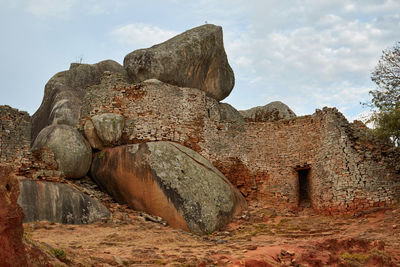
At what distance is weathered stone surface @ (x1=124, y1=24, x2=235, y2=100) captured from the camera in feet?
63.3

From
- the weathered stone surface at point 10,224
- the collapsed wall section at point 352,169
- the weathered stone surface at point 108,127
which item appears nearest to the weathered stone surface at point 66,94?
the weathered stone surface at point 108,127

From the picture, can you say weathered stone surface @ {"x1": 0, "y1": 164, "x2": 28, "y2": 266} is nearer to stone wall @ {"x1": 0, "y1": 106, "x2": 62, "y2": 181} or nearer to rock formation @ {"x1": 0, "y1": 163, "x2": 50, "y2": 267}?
rock formation @ {"x1": 0, "y1": 163, "x2": 50, "y2": 267}

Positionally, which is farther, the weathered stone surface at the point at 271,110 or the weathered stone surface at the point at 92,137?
the weathered stone surface at the point at 271,110

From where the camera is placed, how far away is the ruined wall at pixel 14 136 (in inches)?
527

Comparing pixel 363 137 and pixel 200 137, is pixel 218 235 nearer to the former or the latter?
pixel 200 137

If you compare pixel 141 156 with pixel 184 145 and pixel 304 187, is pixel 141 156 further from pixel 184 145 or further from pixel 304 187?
pixel 304 187

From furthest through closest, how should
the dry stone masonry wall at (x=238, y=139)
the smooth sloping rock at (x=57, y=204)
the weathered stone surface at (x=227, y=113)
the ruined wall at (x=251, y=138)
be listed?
1. the weathered stone surface at (x=227, y=113)
2. the ruined wall at (x=251, y=138)
3. the dry stone masonry wall at (x=238, y=139)
4. the smooth sloping rock at (x=57, y=204)

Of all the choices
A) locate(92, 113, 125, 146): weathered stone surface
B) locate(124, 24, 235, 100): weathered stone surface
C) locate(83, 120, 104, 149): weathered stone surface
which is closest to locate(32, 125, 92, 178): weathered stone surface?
locate(83, 120, 104, 149): weathered stone surface

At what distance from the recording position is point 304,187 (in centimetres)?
1720

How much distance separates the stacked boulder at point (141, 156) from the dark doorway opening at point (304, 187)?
266 cm

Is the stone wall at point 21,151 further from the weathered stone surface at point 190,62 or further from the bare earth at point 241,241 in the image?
the weathered stone surface at point 190,62

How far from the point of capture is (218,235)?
13.1 meters

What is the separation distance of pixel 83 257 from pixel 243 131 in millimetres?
11347

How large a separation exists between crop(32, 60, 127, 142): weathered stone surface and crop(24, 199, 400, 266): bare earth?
17.1 ft
